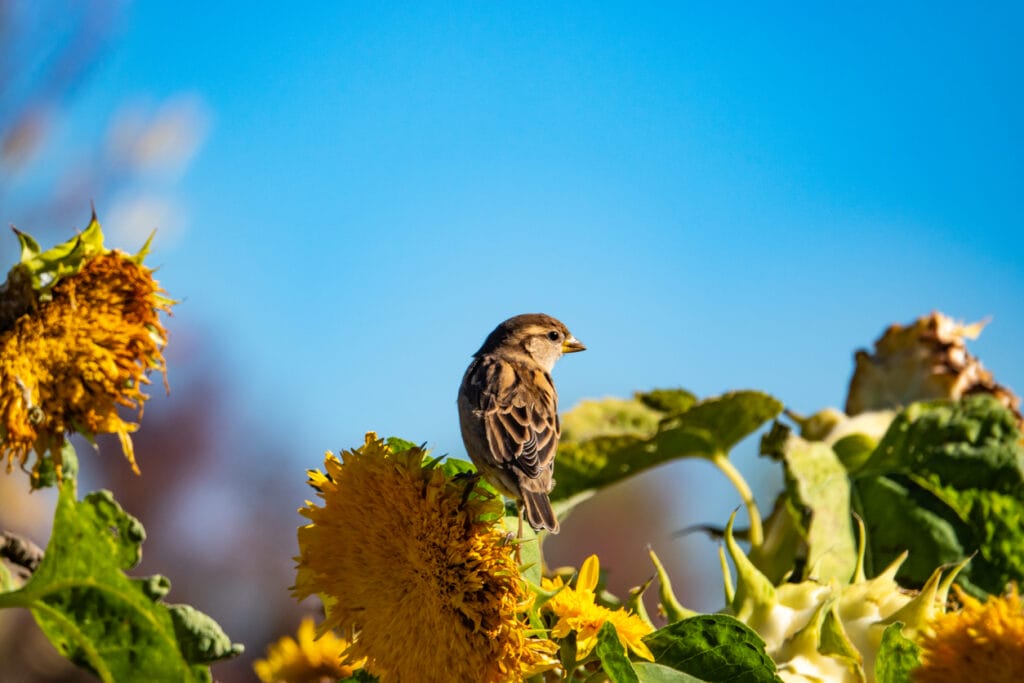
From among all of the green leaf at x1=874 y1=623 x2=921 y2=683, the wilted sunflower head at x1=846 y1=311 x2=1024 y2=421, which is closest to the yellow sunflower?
the green leaf at x1=874 y1=623 x2=921 y2=683

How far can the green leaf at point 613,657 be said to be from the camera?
5.10 ft

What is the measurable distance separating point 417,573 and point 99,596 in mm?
447

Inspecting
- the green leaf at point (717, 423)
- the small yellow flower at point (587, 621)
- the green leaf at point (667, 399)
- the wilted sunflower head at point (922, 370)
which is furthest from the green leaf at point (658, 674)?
the wilted sunflower head at point (922, 370)

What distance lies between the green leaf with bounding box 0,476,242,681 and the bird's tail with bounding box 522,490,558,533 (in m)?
0.61

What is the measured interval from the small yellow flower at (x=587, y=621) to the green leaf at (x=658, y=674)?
0.01 meters

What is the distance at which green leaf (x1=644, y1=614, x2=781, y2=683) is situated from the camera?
1657 mm

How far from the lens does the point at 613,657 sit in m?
1.57

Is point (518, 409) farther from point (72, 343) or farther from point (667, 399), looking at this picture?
point (667, 399)

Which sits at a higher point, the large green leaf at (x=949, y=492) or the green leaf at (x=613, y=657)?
the large green leaf at (x=949, y=492)

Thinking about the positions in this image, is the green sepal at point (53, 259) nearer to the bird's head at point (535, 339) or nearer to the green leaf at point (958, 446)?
the bird's head at point (535, 339)

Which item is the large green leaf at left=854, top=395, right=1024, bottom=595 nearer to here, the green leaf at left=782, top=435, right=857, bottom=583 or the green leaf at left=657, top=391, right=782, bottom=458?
the green leaf at left=782, top=435, right=857, bottom=583

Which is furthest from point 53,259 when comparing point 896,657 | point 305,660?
point 896,657

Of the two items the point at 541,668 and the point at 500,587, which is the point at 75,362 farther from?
the point at 541,668

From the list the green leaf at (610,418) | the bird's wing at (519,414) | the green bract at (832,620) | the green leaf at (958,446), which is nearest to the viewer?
the green bract at (832,620)
